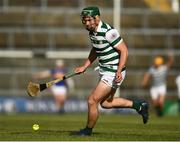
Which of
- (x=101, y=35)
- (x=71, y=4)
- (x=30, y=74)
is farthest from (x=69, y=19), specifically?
(x=101, y=35)

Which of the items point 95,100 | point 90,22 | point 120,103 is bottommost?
point 120,103

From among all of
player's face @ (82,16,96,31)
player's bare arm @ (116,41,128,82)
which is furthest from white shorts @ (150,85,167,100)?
player's face @ (82,16,96,31)

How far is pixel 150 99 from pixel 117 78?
2006cm

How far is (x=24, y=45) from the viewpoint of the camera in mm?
34938

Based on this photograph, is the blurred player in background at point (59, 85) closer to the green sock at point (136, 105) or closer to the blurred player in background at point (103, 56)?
the green sock at point (136, 105)

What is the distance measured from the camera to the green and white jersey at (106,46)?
13.2 meters

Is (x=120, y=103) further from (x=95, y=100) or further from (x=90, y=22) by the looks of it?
(x=90, y=22)

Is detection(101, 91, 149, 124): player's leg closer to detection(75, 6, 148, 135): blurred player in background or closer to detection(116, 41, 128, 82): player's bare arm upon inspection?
detection(75, 6, 148, 135): blurred player in background

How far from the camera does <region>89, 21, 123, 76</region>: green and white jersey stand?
13.2 meters

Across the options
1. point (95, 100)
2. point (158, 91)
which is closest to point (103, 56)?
point (95, 100)

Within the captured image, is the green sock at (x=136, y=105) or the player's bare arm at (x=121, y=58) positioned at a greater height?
the player's bare arm at (x=121, y=58)

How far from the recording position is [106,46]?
43.8ft

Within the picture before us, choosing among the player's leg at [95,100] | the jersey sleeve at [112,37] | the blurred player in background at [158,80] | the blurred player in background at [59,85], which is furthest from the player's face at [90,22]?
the blurred player in background at [59,85]

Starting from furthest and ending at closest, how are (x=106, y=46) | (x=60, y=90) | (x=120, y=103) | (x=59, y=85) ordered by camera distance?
(x=59, y=85) → (x=60, y=90) → (x=120, y=103) → (x=106, y=46)
